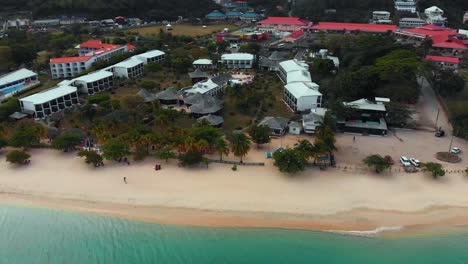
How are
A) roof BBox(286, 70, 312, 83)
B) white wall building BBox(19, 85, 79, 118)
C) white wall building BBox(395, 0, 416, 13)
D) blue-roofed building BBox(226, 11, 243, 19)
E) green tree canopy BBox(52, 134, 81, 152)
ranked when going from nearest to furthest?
green tree canopy BBox(52, 134, 81, 152) < white wall building BBox(19, 85, 79, 118) < roof BBox(286, 70, 312, 83) < white wall building BBox(395, 0, 416, 13) < blue-roofed building BBox(226, 11, 243, 19)

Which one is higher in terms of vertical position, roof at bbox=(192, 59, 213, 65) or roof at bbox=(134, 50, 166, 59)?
roof at bbox=(134, 50, 166, 59)


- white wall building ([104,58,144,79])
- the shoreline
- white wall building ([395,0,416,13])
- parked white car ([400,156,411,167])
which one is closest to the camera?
the shoreline

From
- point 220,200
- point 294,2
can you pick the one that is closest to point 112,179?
point 220,200

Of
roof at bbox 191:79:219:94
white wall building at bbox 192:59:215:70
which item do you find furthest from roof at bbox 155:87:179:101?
white wall building at bbox 192:59:215:70

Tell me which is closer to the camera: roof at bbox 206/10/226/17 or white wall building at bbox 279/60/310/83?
white wall building at bbox 279/60/310/83

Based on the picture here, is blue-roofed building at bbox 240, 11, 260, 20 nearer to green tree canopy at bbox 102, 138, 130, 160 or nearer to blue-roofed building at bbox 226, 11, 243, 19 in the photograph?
blue-roofed building at bbox 226, 11, 243, 19

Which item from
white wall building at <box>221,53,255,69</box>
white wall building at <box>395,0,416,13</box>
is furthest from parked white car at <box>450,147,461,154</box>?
white wall building at <box>395,0,416,13</box>

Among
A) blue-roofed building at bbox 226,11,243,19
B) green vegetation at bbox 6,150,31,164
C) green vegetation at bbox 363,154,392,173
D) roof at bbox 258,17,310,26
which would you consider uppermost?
blue-roofed building at bbox 226,11,243,19
